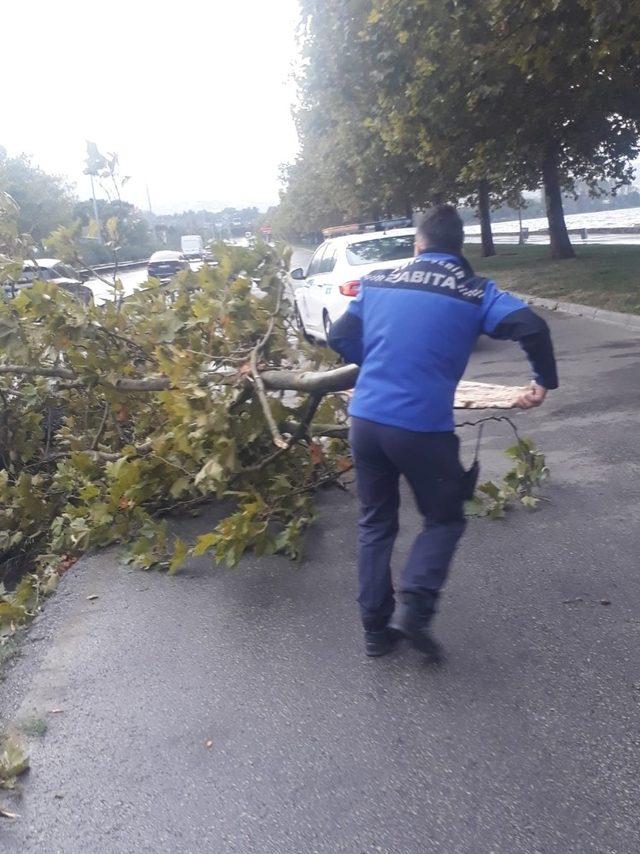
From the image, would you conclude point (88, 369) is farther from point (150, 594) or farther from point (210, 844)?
point (210, 844)

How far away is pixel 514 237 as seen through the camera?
57.7m

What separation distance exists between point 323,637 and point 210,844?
1.57m

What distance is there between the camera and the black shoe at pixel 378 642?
14.0 feet

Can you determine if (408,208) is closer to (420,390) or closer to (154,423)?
(154,423)

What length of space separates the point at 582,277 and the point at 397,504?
17.0 metres

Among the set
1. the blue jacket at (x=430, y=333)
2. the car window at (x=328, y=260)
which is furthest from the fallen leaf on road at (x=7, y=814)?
the car window at (x=328, y=260)

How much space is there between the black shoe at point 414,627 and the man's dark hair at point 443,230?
1581 mm

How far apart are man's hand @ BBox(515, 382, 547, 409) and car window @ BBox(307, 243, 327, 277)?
409 inches

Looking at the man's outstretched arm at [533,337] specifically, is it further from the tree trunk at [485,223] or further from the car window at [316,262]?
the tree trunk at [485,223]

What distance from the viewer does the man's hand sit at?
169 inches

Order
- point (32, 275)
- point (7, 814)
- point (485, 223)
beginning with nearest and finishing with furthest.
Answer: point (7, 814) < point (32, 275) < point (485, 223)

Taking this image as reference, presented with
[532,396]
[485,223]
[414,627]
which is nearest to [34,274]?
[532,396]

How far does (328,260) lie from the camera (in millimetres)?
13930

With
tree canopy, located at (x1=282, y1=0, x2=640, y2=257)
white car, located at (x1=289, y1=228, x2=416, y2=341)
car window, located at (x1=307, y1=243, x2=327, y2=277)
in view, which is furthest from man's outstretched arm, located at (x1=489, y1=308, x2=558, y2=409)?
car window, located at (x1=307, y1=243, x2=327, y2=277)
